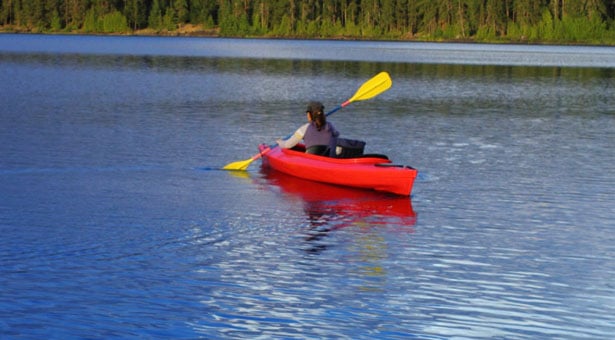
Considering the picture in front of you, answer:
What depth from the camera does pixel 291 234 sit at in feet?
57.0

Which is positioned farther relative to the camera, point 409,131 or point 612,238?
point 409,131

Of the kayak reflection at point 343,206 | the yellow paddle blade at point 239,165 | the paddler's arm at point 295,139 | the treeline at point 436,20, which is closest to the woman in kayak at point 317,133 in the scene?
the paddler's arm at point 295,139

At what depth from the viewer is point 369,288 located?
1386cm

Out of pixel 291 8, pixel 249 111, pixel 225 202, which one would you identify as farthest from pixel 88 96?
pixel 291 8

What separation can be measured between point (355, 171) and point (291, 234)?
418cm

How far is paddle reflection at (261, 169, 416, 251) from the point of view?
18375mm

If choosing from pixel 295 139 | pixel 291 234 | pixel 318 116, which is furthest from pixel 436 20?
pixel 291 234

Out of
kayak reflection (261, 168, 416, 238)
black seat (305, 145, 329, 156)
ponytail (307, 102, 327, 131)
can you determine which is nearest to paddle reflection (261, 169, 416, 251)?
kayak reflection (261, 168, 416, 238)

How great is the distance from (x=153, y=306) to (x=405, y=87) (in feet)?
159

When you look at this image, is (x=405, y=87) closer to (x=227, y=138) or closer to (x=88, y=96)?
(x=88, y=96)

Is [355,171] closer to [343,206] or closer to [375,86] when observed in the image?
[343,206]

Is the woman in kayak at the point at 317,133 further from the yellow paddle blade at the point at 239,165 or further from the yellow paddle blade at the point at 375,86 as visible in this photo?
the yellow paddle blade at the point at 375,86

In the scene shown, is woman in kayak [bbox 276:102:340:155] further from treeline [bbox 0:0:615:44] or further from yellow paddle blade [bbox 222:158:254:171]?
treeline [bbox 0:0:615:44]

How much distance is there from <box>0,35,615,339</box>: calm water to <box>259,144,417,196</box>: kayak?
0.25 meters
